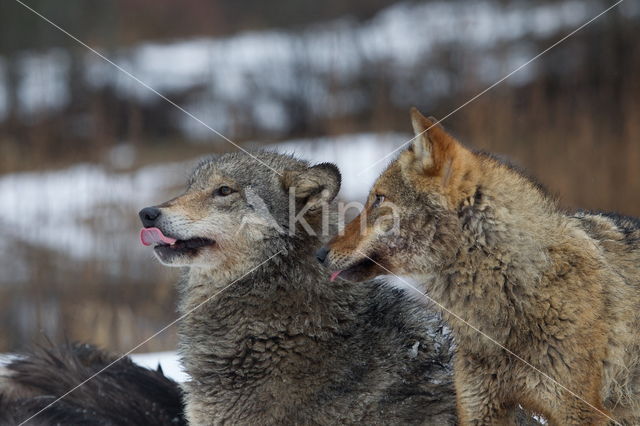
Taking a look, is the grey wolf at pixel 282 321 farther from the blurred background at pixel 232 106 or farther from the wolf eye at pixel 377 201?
the blurred background at pixel 232 106

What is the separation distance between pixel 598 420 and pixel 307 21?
1530 cm

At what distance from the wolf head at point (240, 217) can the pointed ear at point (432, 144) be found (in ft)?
2.78

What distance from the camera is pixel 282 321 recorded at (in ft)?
17.3

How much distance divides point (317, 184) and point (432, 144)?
101 cm

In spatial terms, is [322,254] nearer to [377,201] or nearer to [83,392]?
[377,201]

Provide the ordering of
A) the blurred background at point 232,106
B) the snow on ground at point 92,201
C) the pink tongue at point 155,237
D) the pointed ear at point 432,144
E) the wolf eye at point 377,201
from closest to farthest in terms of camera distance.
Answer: the pointed ear at point 432,144, the wolf eye at point 377,201, the pink tongue at point 155,237, the blurred background at point 232,106, the snow on ground at point 92,201

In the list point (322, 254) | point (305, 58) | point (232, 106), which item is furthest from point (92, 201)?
point (322, 254)

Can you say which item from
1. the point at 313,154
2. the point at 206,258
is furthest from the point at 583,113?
the point at 206,258

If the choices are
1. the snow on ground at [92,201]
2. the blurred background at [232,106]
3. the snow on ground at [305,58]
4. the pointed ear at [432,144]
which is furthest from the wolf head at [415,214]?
the snow on ground at [305,58]

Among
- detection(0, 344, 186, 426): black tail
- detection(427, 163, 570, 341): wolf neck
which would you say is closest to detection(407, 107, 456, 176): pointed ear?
detection(427, 163, 570, 341): wolf neck

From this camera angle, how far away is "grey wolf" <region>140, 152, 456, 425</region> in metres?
5.06

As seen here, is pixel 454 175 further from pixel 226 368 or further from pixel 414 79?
pixel 414 79

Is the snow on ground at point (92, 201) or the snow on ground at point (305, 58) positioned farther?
the snow on ground at point (305, 58)

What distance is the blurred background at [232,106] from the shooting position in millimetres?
11594
